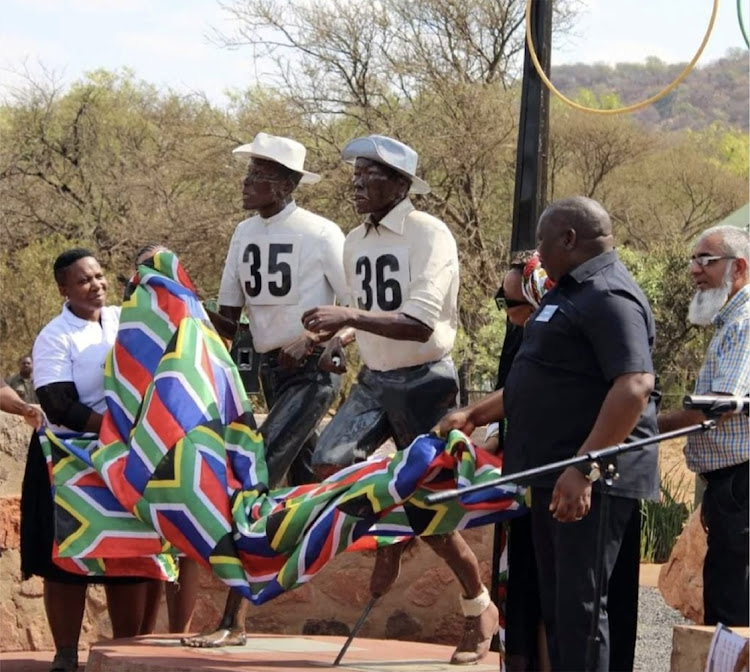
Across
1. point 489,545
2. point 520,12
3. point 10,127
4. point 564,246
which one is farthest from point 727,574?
point 10,127

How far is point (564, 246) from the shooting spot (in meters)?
5.63

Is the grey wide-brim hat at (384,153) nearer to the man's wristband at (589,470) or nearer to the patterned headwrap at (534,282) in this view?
the patterned headwrap at (534,282)

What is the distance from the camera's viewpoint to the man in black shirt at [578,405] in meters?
5.35

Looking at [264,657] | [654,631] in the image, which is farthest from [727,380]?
[654,631]

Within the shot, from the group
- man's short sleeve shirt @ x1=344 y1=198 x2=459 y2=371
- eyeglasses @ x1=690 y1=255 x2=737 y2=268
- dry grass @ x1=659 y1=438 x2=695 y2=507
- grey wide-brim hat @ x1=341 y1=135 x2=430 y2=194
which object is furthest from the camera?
dry grass @ x1=659 y1=438 x2=695 y2=507

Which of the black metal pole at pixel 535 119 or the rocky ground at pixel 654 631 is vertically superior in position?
the black metal pole at pixel 535 119

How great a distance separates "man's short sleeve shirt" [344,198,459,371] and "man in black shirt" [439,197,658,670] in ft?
4.31

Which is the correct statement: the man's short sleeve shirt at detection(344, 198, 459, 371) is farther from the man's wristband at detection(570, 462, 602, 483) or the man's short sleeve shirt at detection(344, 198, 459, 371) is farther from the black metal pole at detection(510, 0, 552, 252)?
the black metal pole at detection(510, 0, 552, 252)

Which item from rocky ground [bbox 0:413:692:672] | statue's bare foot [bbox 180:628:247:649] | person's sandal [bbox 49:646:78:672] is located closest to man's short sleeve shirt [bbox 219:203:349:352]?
statue's bare foot [bbox 180:628:247:649]

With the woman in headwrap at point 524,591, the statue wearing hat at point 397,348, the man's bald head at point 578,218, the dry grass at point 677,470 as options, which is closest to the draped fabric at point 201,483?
the woman in headwrap at point 524,591

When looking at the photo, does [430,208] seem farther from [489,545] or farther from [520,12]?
[489,545]

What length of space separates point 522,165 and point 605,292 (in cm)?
387

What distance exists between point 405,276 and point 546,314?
1.54 meters

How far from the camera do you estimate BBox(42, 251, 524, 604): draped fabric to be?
254 inches
